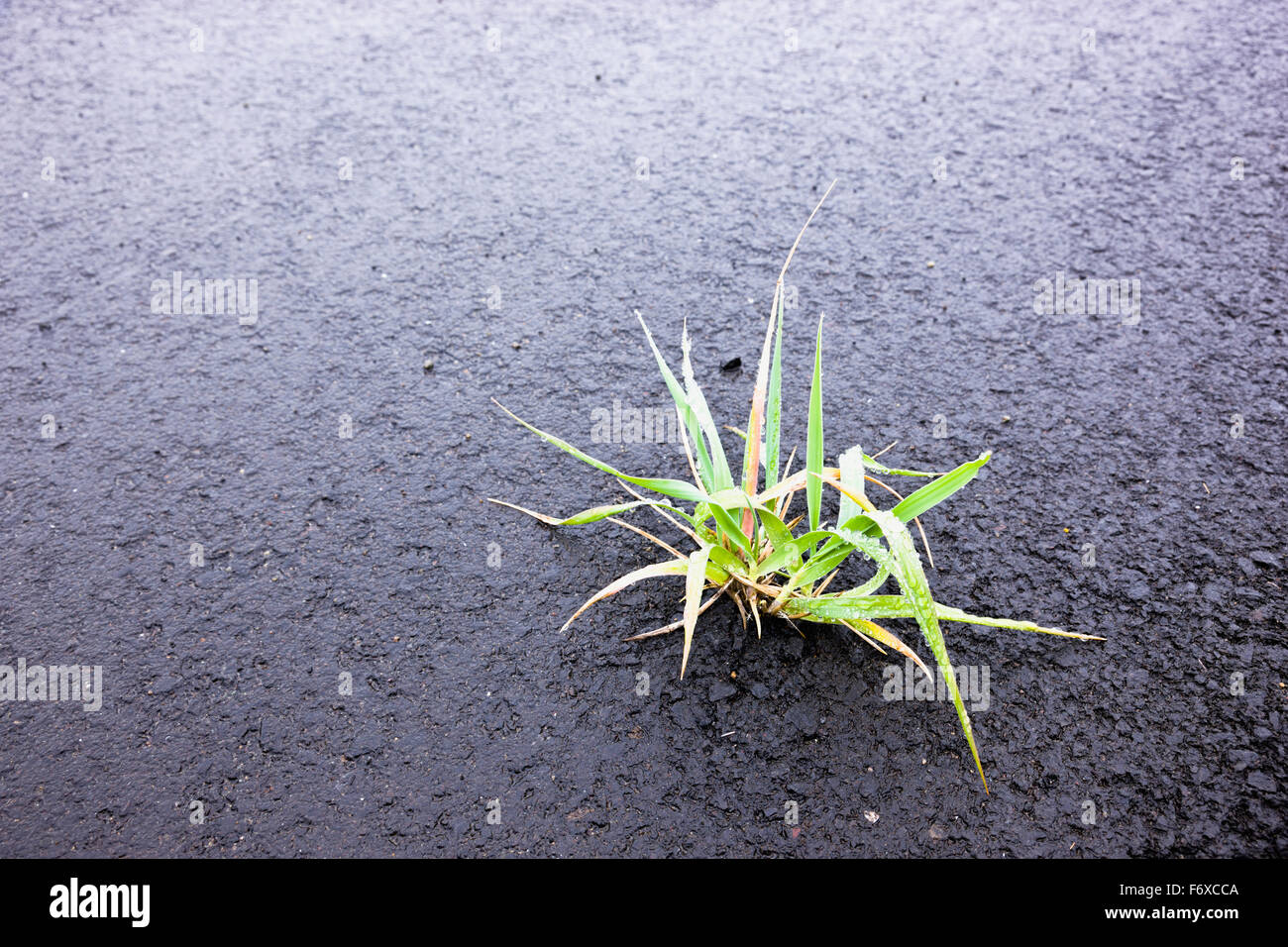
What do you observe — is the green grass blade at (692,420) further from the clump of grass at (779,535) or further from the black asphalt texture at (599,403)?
the black asphalt texture at (599,403)

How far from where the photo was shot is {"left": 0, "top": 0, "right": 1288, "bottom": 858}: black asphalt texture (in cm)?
156

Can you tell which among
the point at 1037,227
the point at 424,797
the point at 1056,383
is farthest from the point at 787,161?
the point at 424,797

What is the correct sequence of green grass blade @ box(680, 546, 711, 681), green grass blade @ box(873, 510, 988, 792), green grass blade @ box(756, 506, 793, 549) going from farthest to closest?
green grass blade @ box(756, 506, 793, 549) < green grass blade @ box(680, 546, 711, 681) < green grass blade @ box(873, 510, 988, 792)

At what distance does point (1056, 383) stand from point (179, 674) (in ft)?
7.23

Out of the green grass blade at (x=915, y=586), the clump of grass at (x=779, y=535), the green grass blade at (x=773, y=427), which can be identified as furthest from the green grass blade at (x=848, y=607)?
the green grass blade at (x=773, y=427)

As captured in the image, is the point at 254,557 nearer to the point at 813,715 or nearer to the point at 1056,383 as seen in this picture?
the point at 813,715

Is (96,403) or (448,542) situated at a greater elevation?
(96,403)

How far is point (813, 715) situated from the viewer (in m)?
1.63

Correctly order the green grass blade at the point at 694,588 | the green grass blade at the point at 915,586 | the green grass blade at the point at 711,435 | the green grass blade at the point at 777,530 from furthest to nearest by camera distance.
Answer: the green grass blade at the point at 711,435 → the green grass blade at the point at 777,530 → the green grass blade at the point at 694,588 → the green grass blade at the point at 915,586

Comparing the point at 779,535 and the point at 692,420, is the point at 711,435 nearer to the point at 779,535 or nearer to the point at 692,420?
the point at 692,420

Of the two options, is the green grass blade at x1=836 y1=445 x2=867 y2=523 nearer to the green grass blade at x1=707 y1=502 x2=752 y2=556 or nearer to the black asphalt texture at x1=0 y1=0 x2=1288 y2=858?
the green grass blade at x1=707 y1=502 x2=752 y2=556

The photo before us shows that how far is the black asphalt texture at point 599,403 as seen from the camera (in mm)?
1564

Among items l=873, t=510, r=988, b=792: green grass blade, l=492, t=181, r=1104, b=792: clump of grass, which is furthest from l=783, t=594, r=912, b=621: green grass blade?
l=873, t=510, r=988, b=792: green grass blade
